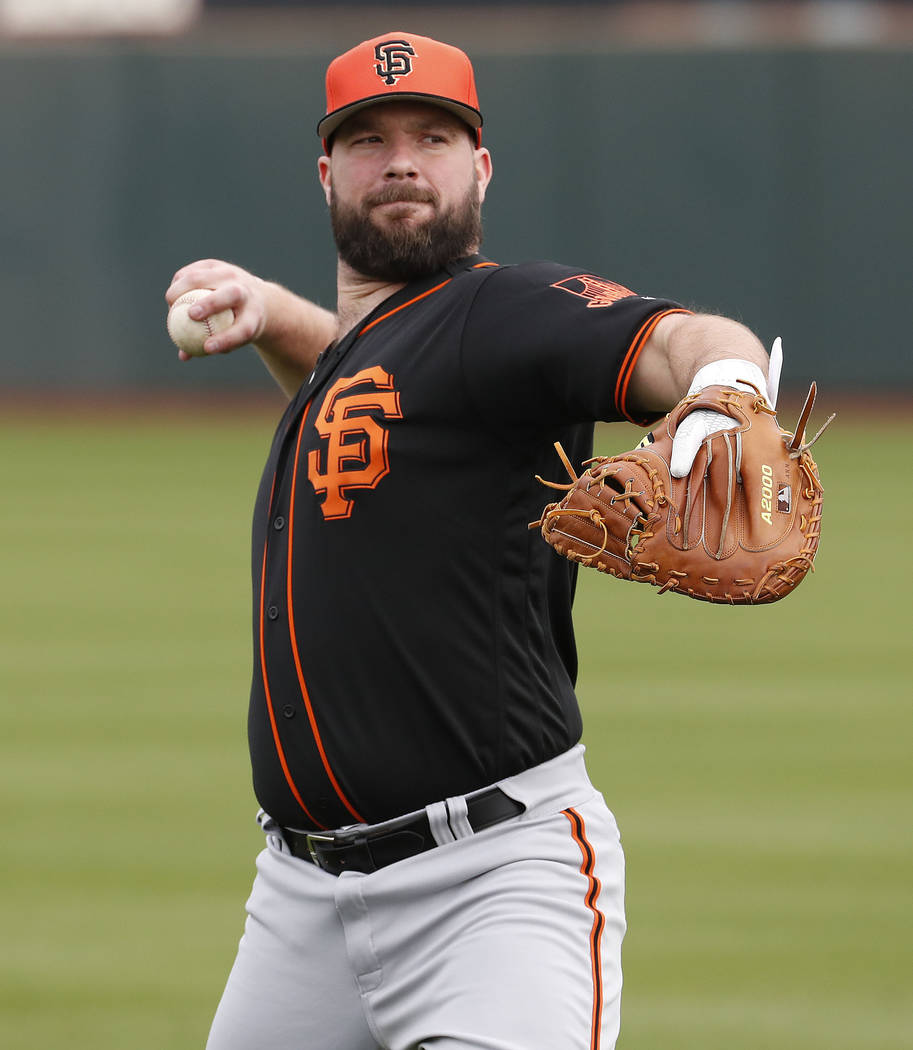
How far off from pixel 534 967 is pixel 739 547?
0.75 m

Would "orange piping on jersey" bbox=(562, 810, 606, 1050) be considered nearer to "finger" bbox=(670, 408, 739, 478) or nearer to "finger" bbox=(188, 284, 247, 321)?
"finger" bbox=(670, 408, 739, 478)

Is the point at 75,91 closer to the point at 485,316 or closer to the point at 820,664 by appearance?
the point at 820,664

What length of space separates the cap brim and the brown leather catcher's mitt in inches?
39.5

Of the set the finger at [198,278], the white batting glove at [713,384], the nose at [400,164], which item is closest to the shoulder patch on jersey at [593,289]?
the white batting glove at [713,384]

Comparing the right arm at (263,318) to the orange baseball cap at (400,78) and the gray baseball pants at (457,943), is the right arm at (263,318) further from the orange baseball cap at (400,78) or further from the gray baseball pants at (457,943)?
the gray baseball pants at (457,943)

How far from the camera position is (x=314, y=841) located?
3.06 meters

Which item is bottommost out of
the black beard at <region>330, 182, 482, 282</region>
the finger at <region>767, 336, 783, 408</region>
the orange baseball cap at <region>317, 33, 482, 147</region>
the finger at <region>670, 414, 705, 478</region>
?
the finger at <region>670, 414, 705, 478</region>

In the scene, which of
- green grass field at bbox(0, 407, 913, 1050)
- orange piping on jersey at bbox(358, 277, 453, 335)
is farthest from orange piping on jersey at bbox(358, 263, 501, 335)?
green grass field at bbox(0, 407, 913, 1050)

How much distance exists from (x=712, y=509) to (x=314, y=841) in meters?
0.99

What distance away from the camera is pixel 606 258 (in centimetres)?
2039

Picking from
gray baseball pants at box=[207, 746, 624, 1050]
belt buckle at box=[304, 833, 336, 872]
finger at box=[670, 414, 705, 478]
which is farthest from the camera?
belt buckle at box=[304, 833, 336, 872]

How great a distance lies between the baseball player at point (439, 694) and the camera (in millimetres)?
2789

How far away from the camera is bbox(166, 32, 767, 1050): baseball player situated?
279 centimetres

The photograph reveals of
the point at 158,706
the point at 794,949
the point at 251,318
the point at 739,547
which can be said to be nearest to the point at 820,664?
the point at 158,706
